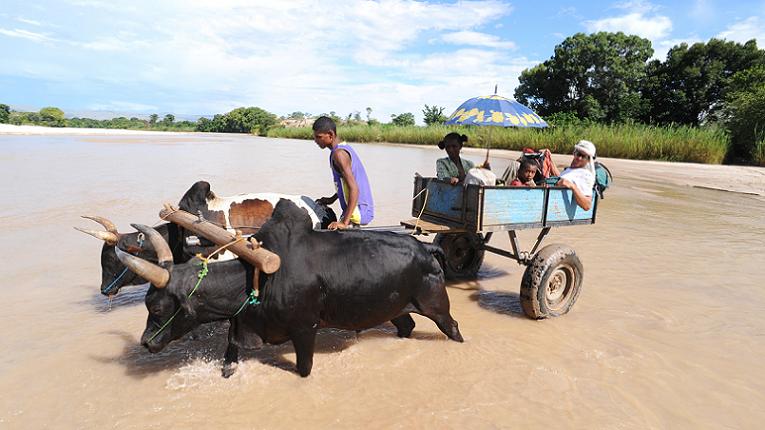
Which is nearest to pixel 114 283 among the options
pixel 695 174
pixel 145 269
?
pixel 145 269

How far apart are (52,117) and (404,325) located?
86214 mm

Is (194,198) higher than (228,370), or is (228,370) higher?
(194,198)

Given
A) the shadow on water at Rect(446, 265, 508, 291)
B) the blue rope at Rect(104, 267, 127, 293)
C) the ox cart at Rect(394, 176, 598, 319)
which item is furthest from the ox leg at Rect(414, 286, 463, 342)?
the blue rope at Rect(104, 267, 127, 293)

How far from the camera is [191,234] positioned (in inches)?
177

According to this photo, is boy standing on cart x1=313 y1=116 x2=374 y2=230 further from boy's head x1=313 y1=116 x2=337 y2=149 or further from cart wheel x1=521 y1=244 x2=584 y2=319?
cart wheel x1=521 y1=244 x2=584 y2=319

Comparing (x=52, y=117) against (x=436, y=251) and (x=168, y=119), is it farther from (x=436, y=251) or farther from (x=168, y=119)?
(x=436, y=251)

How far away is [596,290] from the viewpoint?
21.1 feet

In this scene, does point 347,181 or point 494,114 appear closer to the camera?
point 347,181

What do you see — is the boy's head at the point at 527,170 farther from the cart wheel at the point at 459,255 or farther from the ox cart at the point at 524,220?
the cart wheel at the point at 459,255

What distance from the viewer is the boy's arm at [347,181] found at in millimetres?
4367

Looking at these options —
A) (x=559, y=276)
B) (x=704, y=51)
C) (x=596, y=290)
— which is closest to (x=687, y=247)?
(x=596, y=290)

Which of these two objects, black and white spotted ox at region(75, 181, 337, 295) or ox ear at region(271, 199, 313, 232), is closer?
ox ear at region(271, 199, 313, 232)

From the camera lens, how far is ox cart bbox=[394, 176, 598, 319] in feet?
16.4

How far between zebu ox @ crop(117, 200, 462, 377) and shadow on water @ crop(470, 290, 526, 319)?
1847 mm
